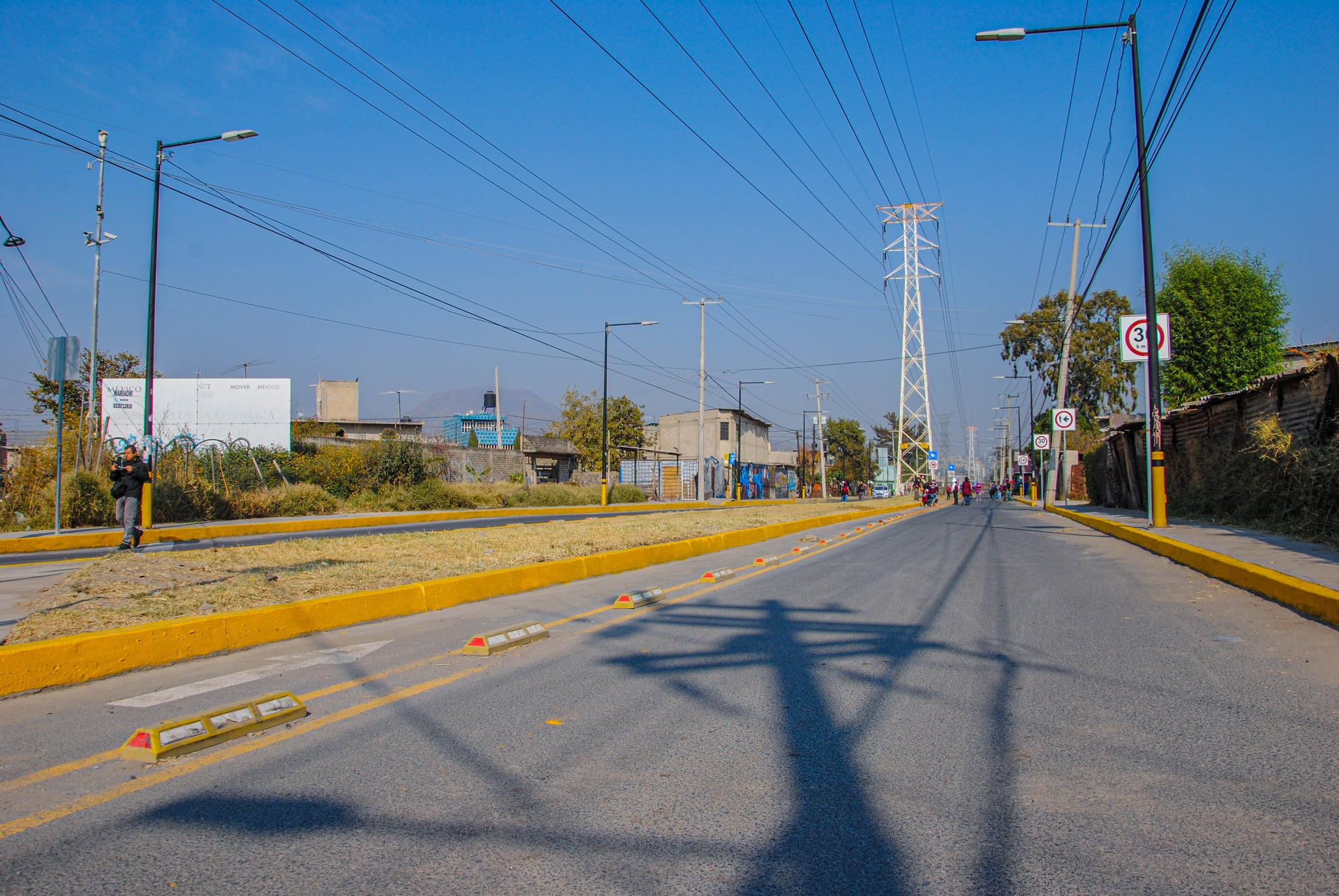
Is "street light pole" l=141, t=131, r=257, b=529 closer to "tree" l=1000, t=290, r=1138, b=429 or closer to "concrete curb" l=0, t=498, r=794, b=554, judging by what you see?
"concrete curb" l=0, t=498, r=794, b=554

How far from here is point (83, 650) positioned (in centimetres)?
566

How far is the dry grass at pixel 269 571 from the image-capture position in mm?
7035

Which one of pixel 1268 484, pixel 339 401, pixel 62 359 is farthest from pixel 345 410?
pixel 1268 484

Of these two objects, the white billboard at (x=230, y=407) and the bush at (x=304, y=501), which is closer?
the bush at (x=304, y=501)

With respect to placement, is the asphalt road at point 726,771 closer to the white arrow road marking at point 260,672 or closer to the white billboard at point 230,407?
the white arrow road marking at point 260,672

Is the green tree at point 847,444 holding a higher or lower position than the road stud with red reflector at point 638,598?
higher

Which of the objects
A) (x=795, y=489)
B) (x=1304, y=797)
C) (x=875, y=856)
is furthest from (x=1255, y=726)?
(x=795, y=489)

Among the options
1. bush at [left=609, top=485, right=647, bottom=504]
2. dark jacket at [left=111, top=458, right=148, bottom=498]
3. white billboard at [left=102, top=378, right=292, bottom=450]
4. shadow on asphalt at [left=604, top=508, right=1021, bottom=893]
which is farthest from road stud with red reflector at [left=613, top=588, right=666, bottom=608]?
white billboard at [left=102, top=378, right=292, bottom=450]

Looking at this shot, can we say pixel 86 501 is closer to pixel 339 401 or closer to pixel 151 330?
pixel 151 330

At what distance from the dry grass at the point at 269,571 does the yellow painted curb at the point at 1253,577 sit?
26.2 feet

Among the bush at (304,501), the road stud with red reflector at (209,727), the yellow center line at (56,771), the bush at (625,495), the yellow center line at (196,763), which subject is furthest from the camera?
the bush at (625,495)

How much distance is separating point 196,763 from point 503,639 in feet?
8.97

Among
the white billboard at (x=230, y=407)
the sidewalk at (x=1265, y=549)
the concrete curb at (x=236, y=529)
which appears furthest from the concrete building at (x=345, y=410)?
the sidewalk at (x=1265, y=549)

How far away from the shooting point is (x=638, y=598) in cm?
895
